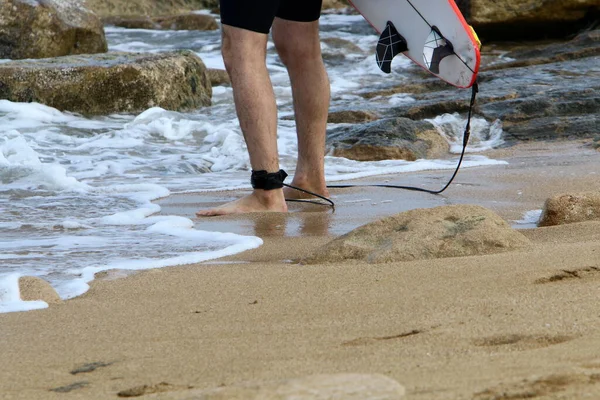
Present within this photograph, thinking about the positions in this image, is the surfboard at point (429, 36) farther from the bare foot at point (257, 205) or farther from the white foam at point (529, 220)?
the bare foot at point (257, 205)

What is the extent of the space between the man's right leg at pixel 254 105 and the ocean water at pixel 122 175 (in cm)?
33

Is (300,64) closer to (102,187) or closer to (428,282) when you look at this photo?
(102,187)

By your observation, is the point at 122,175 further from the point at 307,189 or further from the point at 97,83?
the point at 97,83

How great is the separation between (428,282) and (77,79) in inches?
252

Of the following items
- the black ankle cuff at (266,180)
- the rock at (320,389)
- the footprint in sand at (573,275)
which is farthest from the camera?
the black ankle cuff at (266,180)

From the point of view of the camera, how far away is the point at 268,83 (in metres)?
3.77

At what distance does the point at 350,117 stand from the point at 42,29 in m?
4.13

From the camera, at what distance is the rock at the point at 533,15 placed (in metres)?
11.8

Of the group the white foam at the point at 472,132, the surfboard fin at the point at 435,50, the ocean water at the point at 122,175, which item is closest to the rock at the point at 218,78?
the ocean water at the point at 122,175

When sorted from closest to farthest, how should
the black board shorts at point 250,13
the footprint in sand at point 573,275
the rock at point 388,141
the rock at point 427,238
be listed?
1. the footprint in sand at point 573,275
2. the rock at point 427,238
3. the black board shorts at point 250,13
4. the rock at point 388,141

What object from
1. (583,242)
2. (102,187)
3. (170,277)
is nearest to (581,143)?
(102,187)

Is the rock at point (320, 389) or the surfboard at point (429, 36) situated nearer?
the rock at point (320, 389)

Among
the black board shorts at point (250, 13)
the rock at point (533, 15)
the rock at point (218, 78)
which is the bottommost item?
the rock at point (218, 78)

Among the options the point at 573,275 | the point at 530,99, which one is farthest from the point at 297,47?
the point at 530,99
